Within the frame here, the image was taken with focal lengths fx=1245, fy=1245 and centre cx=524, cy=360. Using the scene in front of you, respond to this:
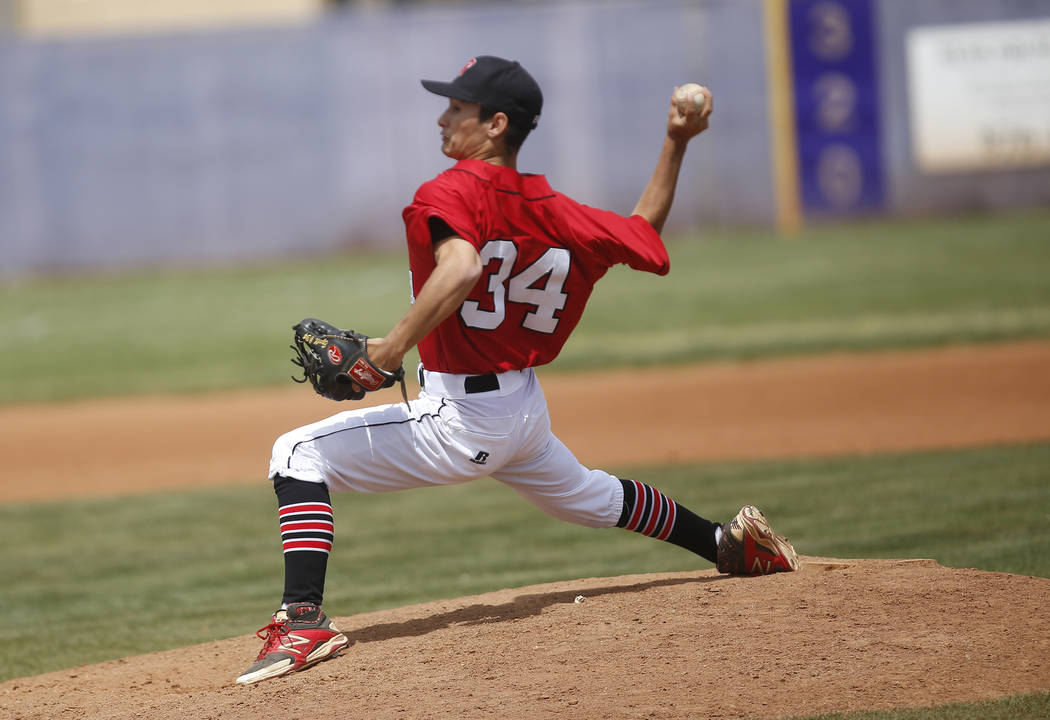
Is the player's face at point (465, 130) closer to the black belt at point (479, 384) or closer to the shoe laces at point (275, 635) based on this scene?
the black belt at point (479, 384)

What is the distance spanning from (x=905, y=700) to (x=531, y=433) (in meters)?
1.41

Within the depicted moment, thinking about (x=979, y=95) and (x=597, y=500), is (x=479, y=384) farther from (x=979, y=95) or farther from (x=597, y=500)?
(x=979, y=95)

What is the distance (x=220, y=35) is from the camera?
20859mm

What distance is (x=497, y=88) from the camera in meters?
3.95

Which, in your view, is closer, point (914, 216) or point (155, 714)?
point (155, 714)

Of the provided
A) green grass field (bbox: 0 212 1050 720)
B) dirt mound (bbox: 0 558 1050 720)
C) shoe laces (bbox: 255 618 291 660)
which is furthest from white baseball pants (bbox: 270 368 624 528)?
green grass field (bbox: 0 212 1050 720)

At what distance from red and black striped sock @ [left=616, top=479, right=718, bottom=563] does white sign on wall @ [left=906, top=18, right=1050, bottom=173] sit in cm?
1532

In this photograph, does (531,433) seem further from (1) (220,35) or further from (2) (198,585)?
(1) (220,35)

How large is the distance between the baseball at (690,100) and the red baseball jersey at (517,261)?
1.60 ft

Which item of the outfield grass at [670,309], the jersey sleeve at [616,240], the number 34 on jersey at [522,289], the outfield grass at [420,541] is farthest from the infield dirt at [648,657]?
the outfield grass at [670,309]

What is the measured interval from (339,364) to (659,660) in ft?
4.30

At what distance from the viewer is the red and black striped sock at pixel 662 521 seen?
14.7 ft

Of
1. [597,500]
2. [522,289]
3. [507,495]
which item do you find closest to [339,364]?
[522,289]

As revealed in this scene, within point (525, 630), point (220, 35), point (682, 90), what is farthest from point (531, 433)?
point (220, 35)
